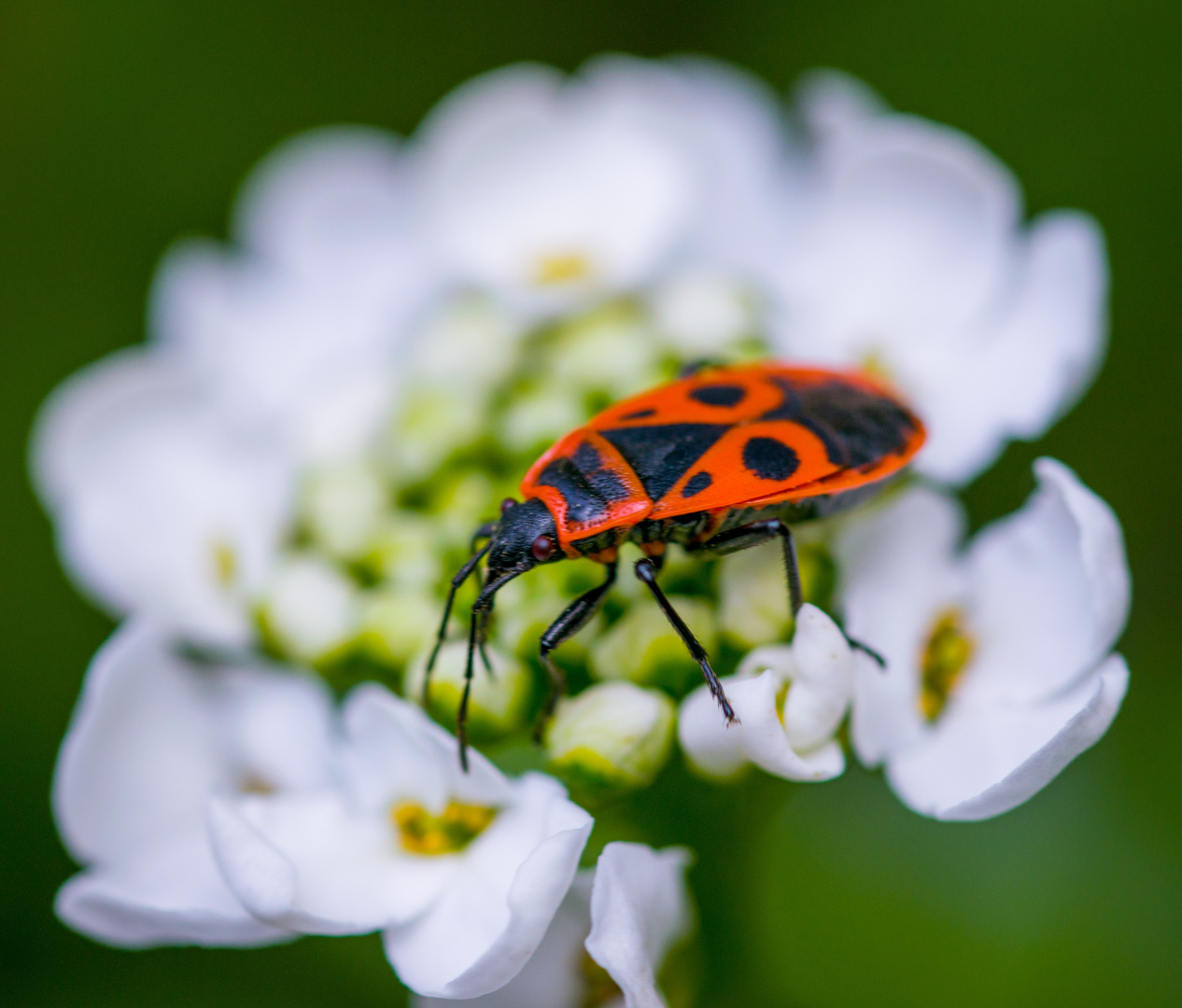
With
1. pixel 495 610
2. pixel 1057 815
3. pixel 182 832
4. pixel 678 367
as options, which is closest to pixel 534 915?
pixel 495 610

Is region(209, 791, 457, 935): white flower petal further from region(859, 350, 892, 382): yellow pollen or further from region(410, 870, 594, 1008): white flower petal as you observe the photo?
region(859, 350, 892, 382): yellow pollen

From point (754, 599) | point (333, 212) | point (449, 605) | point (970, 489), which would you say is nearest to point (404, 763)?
point (449, 605)

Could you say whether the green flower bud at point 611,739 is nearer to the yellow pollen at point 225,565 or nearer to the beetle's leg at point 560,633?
the beetle's leg at point 560,633

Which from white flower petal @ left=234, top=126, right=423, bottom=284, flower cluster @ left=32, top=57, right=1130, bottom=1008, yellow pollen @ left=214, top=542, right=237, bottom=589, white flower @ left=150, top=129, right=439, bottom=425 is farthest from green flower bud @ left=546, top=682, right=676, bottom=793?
white flower petal @ left=234, top=126, right=423, bottom=284

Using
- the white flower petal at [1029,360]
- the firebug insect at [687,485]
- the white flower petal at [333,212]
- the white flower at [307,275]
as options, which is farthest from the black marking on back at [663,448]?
the white flower petal at [333,212]

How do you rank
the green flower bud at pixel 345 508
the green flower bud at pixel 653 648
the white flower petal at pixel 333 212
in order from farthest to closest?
the white flower petal at pixel 333 212
the green flower bud at pixel 345 508
the green flower bud at pixel 653 648

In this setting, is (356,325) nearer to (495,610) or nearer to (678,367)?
(678,367)
